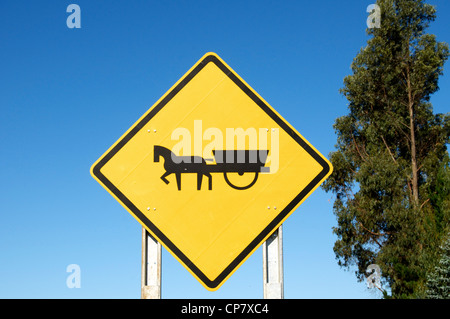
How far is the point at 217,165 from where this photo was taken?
3.56 meters

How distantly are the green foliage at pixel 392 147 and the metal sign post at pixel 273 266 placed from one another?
24282 mm

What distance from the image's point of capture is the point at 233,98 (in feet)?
12.3

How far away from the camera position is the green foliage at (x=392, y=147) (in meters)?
26.8

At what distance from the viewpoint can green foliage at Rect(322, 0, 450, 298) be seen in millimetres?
26812

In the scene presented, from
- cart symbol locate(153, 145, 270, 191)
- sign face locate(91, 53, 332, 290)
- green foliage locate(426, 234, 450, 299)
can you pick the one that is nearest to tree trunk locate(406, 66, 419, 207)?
green foliage locate(426, 234, 450, 299)

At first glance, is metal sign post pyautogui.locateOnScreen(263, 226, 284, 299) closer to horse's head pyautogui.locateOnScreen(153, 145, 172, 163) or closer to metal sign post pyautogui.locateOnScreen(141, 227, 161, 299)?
metal sign post pyautogui.locateOnScreen(141, 227, 161, 299)

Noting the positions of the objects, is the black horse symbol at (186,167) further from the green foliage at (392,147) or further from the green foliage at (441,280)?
the green foliage at (392,147)

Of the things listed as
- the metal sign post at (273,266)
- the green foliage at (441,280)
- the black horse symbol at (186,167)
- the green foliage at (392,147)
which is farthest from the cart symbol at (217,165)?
the green foliage at (392,147)
